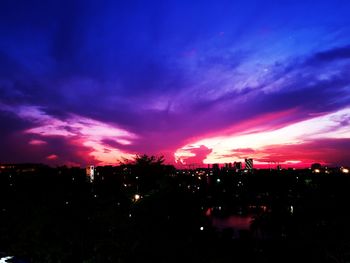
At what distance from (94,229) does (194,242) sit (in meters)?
4.80

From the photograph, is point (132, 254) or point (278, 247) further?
point (278, 247)

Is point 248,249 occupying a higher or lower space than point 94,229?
lower

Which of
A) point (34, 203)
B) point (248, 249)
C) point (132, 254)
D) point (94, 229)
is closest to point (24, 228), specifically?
point (34, 203)

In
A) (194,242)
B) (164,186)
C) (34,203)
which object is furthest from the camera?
(34,203)

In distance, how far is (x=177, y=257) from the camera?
36.1 ft

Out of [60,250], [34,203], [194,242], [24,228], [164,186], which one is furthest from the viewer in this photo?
[34,203]

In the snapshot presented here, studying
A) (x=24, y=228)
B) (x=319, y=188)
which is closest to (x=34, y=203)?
(x=24, y=228)

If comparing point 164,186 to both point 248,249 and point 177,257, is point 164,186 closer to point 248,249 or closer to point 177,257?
point 177,257

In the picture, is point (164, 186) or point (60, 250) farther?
point (60, 250)

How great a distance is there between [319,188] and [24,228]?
13.5 meters

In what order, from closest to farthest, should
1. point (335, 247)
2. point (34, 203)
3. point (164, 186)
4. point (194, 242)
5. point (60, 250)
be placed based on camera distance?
point (335, 247) → point (194, 242) → point (164, 186) → point (60, 250) → point (34, 203)

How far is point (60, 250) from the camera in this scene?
46.8 feet

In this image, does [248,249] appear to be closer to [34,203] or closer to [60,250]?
[60,250]

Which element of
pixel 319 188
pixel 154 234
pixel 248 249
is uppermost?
pixel 319 188
